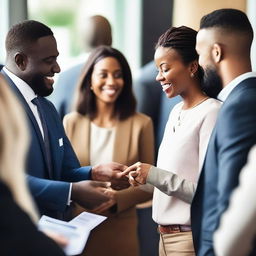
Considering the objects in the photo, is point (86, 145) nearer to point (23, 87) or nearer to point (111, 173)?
point (111, 173)

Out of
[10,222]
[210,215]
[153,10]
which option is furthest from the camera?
[153,10]

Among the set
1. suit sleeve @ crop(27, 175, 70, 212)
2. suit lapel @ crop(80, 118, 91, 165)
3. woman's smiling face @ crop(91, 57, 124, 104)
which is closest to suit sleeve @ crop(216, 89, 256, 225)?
suit sleeve @ crop(27, 175, 70, 212)

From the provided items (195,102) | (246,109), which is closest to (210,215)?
(246,109)

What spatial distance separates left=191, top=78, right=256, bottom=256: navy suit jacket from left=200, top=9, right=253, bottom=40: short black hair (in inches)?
9.5

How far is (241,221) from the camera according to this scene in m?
1.26

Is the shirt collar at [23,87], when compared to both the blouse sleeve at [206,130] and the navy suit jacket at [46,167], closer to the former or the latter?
the navy suit jacket at [46,167]

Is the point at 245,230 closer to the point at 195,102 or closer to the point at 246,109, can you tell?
the point at 246,109

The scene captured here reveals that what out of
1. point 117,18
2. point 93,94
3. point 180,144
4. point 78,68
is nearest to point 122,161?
point 93,94

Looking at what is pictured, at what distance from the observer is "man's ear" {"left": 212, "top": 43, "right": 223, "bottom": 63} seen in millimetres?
1858

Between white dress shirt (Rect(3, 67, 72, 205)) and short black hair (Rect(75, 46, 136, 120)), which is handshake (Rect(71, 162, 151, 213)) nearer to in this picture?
white dress shirt (Rect(3, 67, 72, 205))

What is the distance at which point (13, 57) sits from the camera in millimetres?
2188

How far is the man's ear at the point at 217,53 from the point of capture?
1858 millimetres

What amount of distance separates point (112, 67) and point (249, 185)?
73.2 inches

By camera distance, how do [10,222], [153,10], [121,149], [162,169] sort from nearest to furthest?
[10,222], [162,169], [121,149], [153,10]
